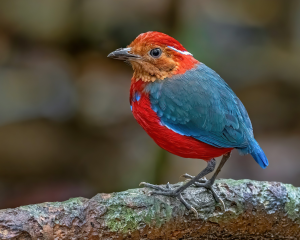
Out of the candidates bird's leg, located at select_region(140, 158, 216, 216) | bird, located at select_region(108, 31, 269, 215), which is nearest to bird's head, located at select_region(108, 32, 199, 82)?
bird, located at select_region(108, 31, 269, 215)

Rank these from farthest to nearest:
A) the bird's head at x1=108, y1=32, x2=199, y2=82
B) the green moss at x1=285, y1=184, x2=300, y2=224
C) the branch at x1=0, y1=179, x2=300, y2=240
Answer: the green moss at x1=285, y1=184, x2=300, y2=224
the bird's head at x1=108, y1=32, x2=199, y2=82
the branch at x1=0, y1=179, x2=300, y2=240

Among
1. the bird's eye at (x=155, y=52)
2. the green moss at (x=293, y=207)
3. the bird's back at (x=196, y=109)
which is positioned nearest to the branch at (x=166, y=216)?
the green moss at (x=293, y=207)

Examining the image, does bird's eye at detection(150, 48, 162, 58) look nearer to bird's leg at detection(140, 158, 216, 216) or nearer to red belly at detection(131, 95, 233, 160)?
red belly at detection(131, 95, 233, 160)

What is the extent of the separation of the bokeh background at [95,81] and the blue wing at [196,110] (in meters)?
2.96

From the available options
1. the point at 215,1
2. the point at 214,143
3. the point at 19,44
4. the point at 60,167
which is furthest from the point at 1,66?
the point at 214,143

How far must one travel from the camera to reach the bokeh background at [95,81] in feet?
18.8

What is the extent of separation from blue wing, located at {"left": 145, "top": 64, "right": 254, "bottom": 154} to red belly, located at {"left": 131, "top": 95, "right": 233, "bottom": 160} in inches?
1.7

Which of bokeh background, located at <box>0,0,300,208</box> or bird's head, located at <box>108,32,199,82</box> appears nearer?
bird's head, located at <box>108,32,199,82</box>

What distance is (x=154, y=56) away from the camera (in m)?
2.85

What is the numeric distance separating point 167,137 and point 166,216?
0.66 m

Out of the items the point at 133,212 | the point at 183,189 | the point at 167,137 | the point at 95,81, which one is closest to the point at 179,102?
the point at 167,137

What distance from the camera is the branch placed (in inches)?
103

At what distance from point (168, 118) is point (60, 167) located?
3518 mm

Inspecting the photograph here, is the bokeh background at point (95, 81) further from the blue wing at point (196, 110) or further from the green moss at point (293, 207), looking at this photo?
the blue wing at point (196, 110)
